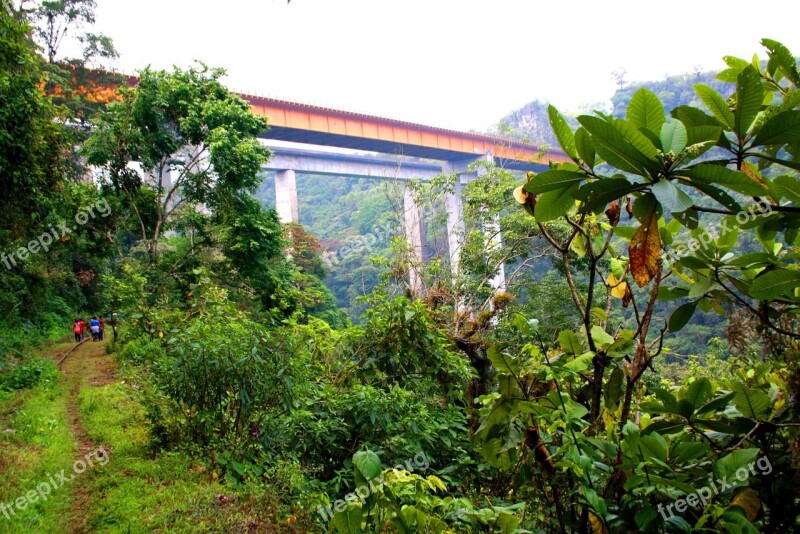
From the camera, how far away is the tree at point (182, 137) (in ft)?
36.2

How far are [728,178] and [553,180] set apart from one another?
37cm

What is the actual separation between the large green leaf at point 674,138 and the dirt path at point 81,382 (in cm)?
411

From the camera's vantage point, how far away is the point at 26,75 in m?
6.86

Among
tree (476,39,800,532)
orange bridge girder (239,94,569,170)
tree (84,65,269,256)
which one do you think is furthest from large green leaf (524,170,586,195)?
orange bridge girder (239,94,569,170)

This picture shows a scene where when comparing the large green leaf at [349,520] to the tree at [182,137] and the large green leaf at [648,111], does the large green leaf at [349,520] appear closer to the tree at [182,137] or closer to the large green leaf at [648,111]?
the large green leaf at [648,111]

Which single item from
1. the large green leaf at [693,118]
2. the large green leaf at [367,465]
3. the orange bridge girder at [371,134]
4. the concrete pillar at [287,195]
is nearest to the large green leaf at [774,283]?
the large green leaf at [693,118]

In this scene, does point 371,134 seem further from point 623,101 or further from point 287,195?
point 623,101

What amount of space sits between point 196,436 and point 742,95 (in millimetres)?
4665

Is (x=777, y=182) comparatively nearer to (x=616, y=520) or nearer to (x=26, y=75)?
(x=616, y=520)

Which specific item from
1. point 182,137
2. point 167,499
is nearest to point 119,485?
point 167,499

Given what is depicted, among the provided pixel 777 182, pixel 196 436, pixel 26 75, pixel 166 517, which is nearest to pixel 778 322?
pixel 777 182

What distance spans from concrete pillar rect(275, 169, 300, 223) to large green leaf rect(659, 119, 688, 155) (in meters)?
23.8

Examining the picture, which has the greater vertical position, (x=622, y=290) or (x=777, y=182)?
(x=777, y=182)

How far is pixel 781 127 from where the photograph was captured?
3.81ft
